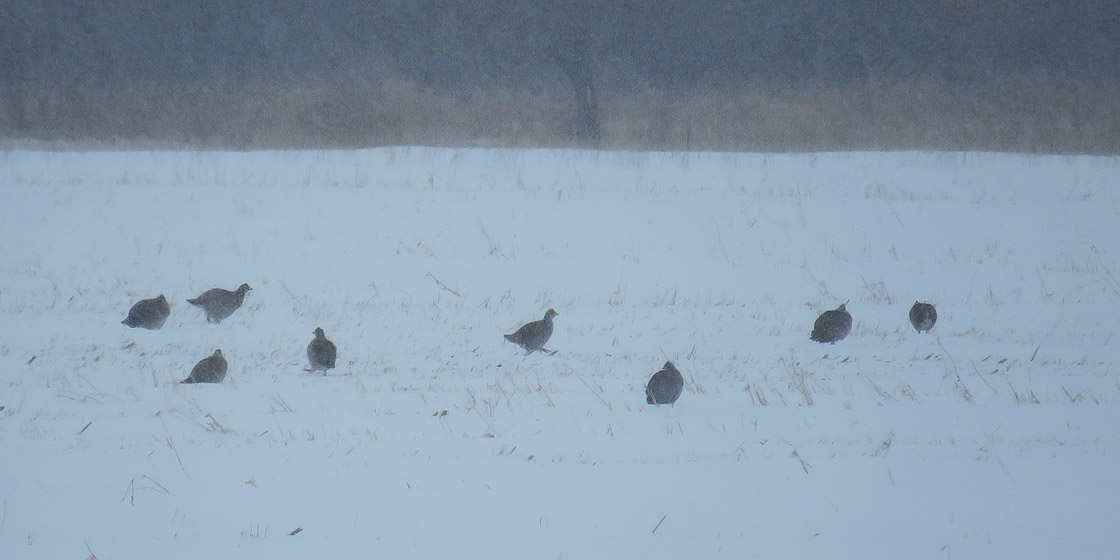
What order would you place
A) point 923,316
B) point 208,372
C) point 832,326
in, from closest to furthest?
1. point 208,372
2. point 832,326
3. point 923,316

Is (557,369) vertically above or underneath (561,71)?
underneath

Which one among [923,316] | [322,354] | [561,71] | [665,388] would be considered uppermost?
[561,71]

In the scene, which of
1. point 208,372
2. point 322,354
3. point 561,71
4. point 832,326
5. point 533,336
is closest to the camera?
point 208,372

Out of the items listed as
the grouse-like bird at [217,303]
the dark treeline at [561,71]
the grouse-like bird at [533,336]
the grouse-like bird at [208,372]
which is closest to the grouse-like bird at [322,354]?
the grouse-like bird at [208,372]

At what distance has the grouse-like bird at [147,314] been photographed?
616 centimetres

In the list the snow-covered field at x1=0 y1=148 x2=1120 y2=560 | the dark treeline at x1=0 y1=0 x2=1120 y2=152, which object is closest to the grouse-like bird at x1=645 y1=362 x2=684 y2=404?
the snow-covered field at x1=0 y1=148 x2=1120 y2=560

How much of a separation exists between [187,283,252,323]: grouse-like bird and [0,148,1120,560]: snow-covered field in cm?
13

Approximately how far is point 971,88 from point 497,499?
13873 millimetres

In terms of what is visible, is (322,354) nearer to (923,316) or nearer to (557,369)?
(557,369)

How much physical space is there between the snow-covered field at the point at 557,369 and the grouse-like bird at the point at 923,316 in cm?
13

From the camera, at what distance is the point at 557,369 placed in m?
5.60

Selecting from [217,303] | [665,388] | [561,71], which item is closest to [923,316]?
[665,388]

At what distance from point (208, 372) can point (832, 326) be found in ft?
14.1

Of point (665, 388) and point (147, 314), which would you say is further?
point (147, 314)
